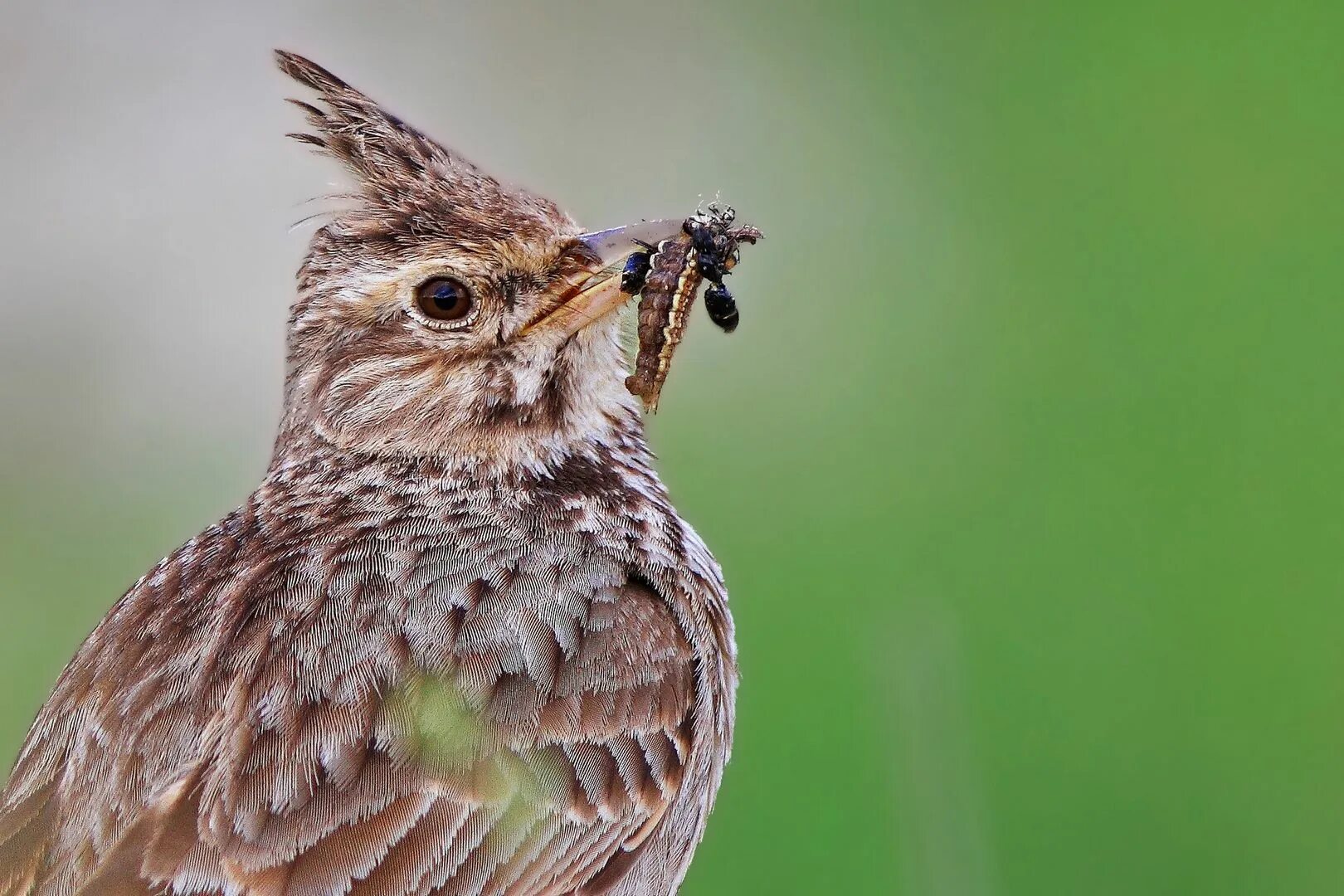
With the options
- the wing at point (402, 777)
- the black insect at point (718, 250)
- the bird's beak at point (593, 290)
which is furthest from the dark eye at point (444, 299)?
the wing at point (402, 777)

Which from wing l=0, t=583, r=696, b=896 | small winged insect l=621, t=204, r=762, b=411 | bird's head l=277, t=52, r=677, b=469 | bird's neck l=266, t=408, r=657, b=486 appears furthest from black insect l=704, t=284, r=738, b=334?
wing l=0, t=583, r=696, b=896

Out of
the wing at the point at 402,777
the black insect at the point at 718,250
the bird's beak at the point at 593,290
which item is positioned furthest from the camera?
the black insect at the point at 718,250

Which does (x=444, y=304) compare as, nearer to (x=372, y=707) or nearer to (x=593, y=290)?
(x=593, y=290)

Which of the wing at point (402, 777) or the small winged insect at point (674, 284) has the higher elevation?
the small winged insect at point (674, 284)

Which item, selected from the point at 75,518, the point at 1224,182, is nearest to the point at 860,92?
the point at 1224,182

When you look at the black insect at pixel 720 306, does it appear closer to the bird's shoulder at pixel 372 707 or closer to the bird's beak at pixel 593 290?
the bird's beak at pixel 593 290

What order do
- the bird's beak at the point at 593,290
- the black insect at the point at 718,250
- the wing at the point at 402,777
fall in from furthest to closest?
the black insect at the point at 718,250
the bird's beak at the point at 593,290
the wing at the point at 402,777

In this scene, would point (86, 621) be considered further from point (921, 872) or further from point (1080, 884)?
point (921, 872)

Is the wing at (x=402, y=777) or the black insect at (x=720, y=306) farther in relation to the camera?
the black insect at (x=720, y=306)
